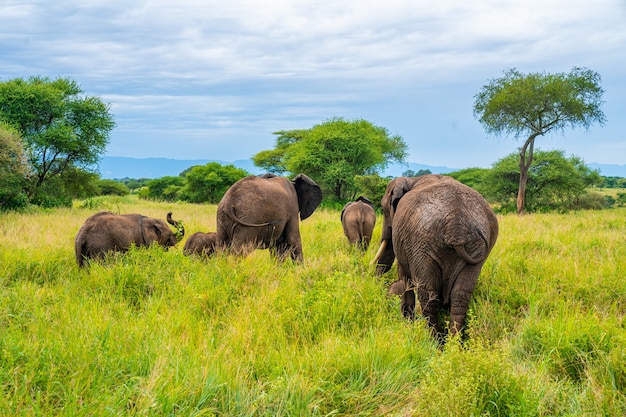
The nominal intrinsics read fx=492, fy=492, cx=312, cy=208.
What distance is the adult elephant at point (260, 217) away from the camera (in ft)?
24.6

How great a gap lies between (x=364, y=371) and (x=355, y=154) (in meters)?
29.4

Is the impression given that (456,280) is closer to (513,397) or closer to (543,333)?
(543,333)

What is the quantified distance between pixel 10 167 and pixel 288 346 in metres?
16.4

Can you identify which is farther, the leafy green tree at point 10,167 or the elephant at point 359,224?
the leafy green tree at point 10,167

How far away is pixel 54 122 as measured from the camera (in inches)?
886

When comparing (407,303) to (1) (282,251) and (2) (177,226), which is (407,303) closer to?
(1) (282,251)

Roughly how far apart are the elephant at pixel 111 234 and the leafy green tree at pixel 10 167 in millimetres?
10963

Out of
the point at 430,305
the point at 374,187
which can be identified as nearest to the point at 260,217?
the point at 430,305

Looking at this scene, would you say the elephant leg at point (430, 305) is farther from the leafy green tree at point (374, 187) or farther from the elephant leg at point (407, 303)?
the leafy green tree at point (374, 187)

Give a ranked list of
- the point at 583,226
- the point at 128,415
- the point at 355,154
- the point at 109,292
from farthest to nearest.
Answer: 1. the point at 355,154
2. the point at 583,226
3. the point at 109,292
4. the point at 128,415

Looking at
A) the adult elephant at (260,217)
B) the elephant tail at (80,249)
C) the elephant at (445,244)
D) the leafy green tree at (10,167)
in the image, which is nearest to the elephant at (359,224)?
the adult elephant at (260,217)

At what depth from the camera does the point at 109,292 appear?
554 centimetres

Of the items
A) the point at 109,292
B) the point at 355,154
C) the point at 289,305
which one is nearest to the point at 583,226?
the point at 289,305

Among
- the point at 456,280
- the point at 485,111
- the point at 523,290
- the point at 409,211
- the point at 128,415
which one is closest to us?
the point at 128,415
